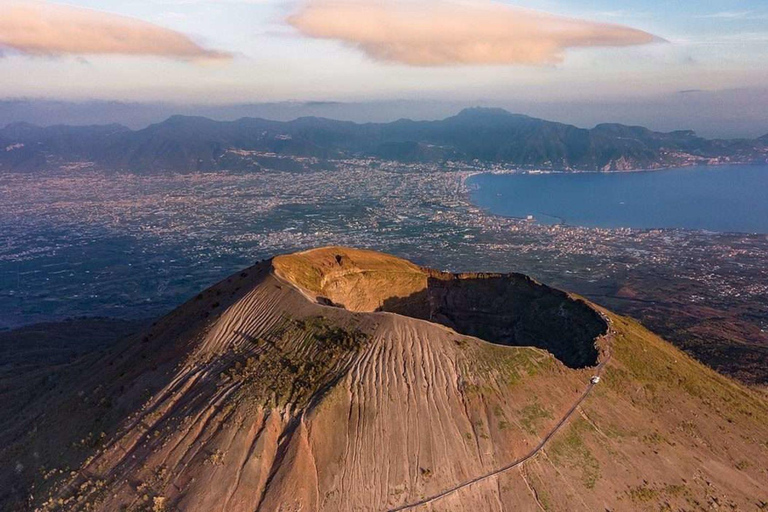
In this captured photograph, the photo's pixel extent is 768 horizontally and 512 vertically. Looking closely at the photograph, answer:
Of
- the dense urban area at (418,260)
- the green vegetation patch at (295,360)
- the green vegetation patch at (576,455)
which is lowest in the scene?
the dense urban area at (418,260)

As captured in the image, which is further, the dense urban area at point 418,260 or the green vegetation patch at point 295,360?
the dense urban area at point 418,260

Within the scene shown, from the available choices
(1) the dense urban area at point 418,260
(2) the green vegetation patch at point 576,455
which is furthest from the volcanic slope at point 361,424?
(1) the dense urban area at point 418,260

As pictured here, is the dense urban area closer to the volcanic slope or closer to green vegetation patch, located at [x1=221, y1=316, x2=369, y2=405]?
the volcanic slope

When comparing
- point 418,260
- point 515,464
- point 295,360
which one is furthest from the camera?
point 418,260

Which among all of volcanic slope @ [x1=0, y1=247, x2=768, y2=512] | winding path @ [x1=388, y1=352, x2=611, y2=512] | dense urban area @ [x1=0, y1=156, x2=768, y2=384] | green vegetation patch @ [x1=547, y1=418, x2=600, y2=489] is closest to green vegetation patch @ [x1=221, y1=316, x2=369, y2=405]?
volcanic slope @ [x1=0, y1=247, x2=768, y2=512]

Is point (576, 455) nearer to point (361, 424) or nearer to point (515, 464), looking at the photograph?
point (515, 464)

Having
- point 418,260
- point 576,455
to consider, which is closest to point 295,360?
point 576,455

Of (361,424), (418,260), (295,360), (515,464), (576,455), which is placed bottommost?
(418,260)

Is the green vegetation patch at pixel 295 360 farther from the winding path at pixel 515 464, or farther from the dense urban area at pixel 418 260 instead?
the dense urban area at pixel 418 260

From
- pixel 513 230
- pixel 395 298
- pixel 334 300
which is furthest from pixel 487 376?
pixel 513 230
